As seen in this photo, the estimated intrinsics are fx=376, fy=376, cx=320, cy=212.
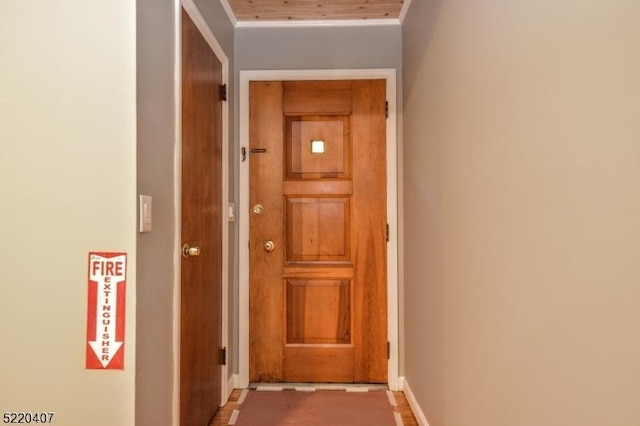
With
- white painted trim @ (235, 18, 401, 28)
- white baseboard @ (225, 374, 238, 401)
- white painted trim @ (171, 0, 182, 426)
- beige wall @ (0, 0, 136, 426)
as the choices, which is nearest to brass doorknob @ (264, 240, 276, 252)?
white baseboard @ (225, 374, 238, 401)

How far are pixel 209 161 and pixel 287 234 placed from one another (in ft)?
2.49

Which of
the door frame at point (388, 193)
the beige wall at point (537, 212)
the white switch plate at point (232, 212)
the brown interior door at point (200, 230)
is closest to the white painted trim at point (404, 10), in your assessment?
the door frame at point (388, 193)

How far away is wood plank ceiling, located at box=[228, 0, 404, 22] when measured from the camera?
226cm

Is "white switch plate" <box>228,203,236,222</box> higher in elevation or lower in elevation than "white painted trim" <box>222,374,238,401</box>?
higher

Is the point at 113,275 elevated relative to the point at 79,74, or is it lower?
lower

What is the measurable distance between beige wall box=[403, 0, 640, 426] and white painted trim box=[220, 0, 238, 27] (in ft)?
4.18

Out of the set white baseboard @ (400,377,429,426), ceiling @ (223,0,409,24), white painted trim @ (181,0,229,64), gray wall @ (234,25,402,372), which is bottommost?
white baseboard @ (400,377,429,426)

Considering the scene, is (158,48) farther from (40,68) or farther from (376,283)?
(376,283)

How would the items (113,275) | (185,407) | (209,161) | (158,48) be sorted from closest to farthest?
(113,275)
(158,48)
(185,407)
(209,161)

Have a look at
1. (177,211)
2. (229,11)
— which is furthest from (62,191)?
(229,11)

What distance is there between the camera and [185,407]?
1.67 m

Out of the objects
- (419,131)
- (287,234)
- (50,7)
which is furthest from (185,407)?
(419,131)

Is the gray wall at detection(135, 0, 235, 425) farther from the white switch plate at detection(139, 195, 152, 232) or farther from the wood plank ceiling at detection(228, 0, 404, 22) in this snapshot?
the wood plank ceiling at detection(228, 0, 404, 22)

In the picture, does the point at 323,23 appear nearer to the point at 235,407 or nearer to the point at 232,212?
the point at 232,212
